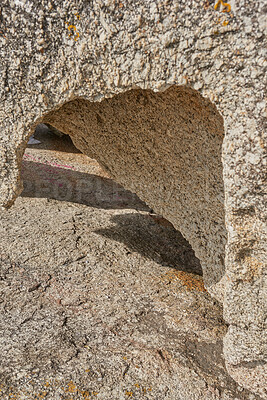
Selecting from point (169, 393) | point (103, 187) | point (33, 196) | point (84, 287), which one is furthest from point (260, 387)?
point (103, 187)

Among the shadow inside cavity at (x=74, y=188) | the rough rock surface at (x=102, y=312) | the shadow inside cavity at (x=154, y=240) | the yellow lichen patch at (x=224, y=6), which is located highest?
the yellow lichen patch at (x=224, y=6)

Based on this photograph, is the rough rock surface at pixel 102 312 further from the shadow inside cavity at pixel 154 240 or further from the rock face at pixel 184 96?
the rock face at pixel 184 96

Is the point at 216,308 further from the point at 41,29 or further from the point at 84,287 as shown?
the point at 41,29

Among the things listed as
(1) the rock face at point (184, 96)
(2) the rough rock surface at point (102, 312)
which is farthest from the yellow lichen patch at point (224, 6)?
(2) the rough rock surface at point (102, 312)

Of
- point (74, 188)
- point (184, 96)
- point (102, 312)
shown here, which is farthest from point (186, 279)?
point (74, 188)

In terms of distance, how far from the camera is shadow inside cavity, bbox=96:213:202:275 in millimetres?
3457

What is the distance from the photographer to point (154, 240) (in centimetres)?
378

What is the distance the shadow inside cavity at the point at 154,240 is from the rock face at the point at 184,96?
644 mm

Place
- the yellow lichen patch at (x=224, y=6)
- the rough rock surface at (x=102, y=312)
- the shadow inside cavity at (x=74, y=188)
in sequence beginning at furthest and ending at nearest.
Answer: the shadow inside cavity at (x=74, y=188), the rough rock surface at (x=102, y=312), the yellow lichen patch at (x=224, y=6)

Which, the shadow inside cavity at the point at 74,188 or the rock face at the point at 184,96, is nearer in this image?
the rock face at the point at 184,96

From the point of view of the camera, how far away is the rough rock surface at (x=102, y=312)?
6.78 feet

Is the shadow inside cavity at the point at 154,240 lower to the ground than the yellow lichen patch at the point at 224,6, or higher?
lower

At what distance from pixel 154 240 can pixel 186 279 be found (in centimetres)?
73

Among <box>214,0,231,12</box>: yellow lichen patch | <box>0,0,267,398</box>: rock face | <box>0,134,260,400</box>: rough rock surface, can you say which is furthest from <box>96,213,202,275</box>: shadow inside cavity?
<box>214,0,231,12</box>: yellow lichen patch
